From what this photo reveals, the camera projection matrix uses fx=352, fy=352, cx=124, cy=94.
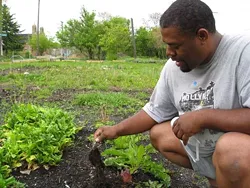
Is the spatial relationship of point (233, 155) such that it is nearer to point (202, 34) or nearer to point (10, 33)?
point (202, 34)

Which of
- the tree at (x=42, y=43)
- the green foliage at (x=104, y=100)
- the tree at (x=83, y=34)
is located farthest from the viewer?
the tree at (x=42, y=43)

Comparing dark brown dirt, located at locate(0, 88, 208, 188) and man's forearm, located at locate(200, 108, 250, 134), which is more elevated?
man's forearm, located at locate(200, 108, 250, 134)

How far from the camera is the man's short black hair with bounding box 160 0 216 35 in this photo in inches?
70.5

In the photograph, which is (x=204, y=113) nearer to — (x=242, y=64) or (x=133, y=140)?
(x=242, y=64)

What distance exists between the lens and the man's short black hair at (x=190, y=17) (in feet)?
5.88

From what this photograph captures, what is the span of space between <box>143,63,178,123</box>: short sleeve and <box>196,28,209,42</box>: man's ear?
49 cm

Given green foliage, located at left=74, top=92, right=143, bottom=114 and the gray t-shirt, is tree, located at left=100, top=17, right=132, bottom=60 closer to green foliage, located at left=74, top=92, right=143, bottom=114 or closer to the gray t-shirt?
green foliage, located at left=74, top=92, right=143, bottom=114

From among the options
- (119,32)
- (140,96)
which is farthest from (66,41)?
(140,96)

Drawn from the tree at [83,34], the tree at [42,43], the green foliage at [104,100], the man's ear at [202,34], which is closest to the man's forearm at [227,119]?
the man's ear at [202,34]

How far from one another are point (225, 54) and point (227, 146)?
496 millimetres

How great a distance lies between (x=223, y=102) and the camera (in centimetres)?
189

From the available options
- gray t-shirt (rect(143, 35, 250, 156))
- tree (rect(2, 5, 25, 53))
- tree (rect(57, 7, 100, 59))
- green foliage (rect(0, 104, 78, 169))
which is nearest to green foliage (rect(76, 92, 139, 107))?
green foliage (rect(0, 104, 78, 169))

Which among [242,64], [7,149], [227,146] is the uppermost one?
[242,64]

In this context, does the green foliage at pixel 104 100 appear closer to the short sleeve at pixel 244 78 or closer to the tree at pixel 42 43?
the short sleeve at pixel 244 78
